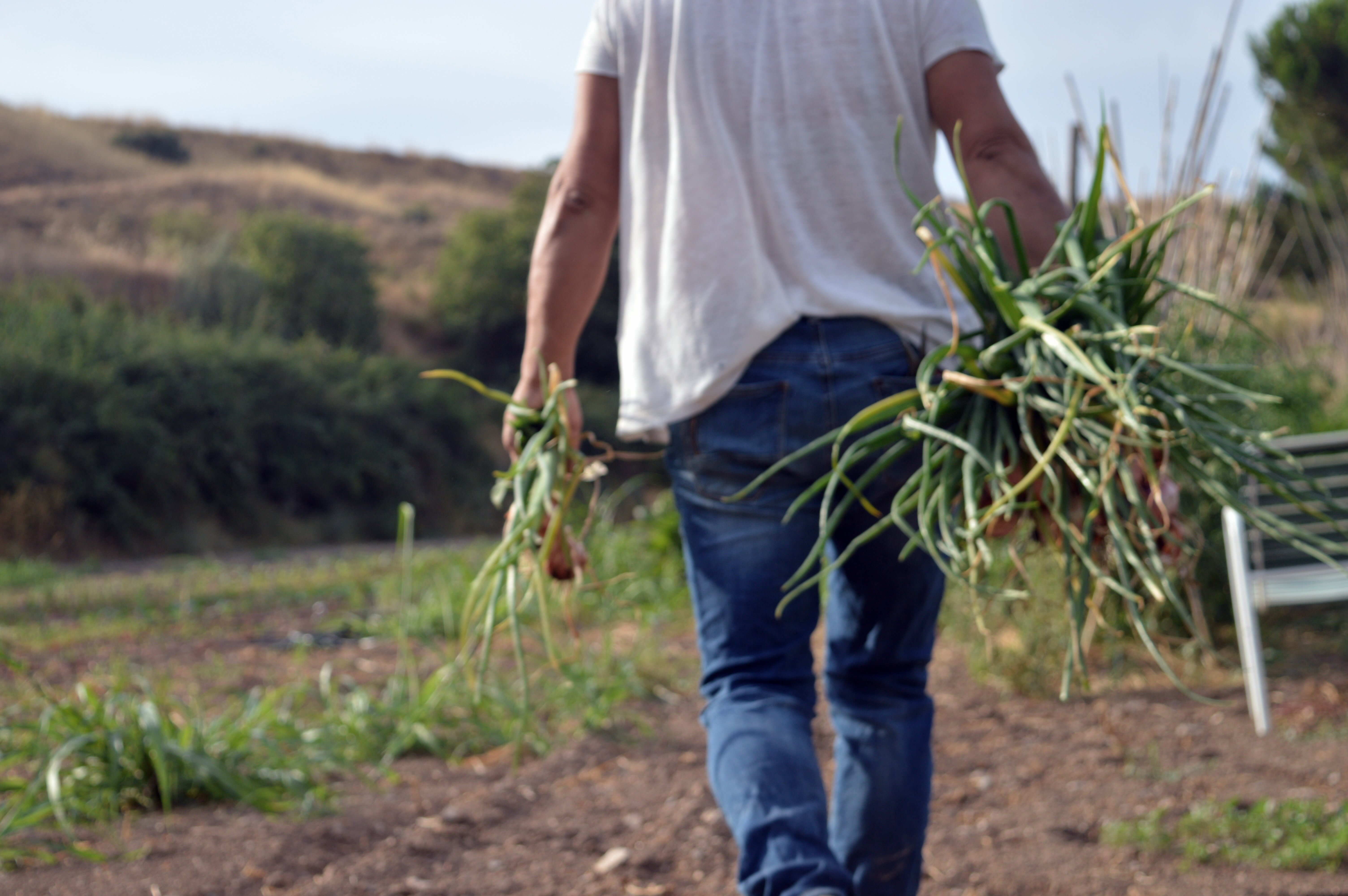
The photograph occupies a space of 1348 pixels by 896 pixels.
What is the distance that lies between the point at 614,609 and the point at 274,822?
2608mm

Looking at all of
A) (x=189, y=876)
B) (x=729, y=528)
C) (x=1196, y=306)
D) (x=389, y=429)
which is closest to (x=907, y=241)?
(x=729, y=528)

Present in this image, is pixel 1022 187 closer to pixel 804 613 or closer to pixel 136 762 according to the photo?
pixel 804 613

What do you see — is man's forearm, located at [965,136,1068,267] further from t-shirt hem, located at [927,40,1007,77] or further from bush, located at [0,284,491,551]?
bush, located at [0,284,491,551]

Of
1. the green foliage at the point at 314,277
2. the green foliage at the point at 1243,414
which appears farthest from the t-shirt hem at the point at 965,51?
the green foliage at the point at 314,277

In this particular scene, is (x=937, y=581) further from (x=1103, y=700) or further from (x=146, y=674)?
(x=146, y=674)

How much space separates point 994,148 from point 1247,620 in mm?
2174

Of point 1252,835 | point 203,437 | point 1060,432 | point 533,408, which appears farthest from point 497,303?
point 1060,432

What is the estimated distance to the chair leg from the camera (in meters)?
3.06

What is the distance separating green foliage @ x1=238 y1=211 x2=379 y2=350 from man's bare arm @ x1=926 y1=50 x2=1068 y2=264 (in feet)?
67.2

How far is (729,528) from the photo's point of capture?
60.3 inches

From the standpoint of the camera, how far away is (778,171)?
5.13 feet

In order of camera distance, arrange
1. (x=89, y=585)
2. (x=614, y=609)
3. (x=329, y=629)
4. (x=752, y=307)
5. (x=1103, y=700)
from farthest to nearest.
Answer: (x=89, y=585) → (x=329, y=629) → (x=614, y=609) → (x=1103, y=700) → (x=752, y=307)

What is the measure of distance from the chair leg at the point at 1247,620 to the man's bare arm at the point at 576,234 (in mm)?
2097

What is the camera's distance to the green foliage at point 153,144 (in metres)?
37.1
